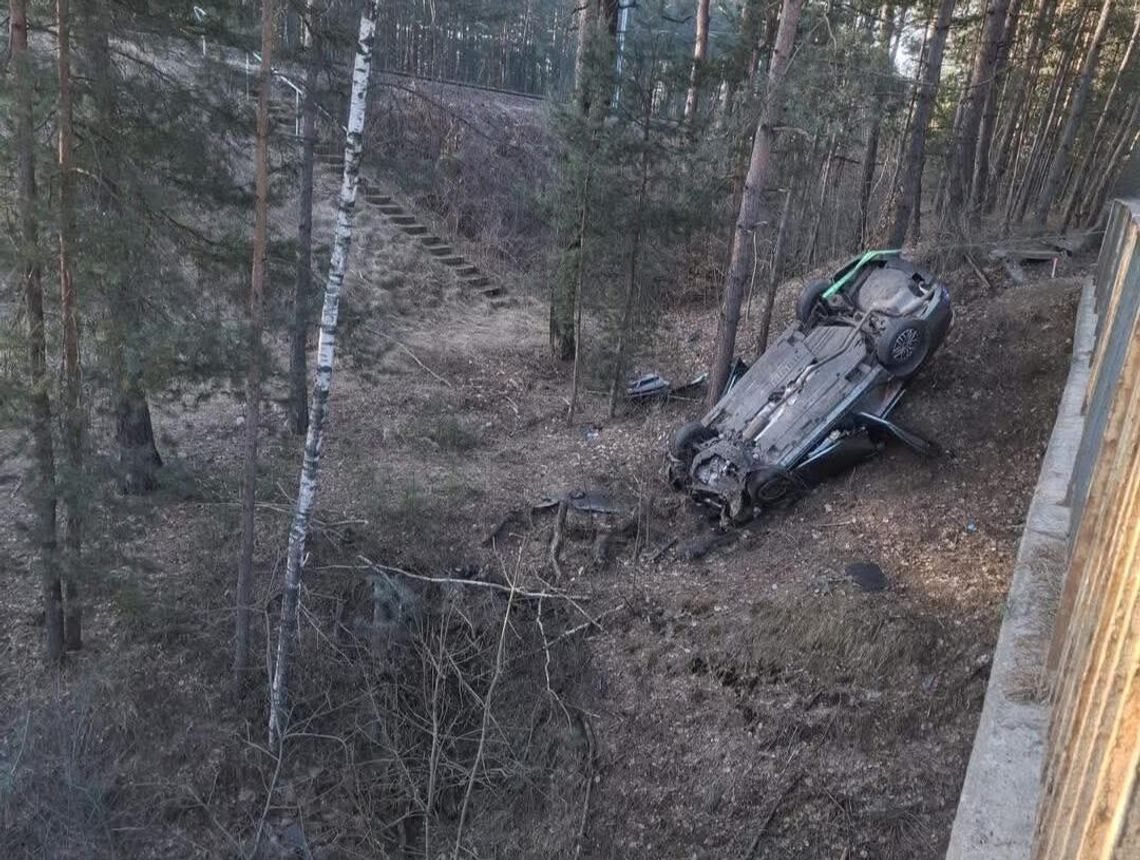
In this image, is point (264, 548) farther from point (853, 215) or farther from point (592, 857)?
point (853, 215)

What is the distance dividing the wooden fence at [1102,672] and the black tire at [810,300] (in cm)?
541

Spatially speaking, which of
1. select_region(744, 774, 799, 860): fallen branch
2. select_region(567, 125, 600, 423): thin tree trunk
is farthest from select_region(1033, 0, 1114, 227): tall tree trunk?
select_region(744, 774, 799, 860): fallen branch

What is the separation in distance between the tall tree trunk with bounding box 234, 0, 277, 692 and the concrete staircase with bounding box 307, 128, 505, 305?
45.4ft

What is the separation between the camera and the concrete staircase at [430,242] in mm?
21500

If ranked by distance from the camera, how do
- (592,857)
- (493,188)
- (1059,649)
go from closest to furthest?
(1059,649) < (592,857) < (493,188)

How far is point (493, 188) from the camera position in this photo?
961 inches

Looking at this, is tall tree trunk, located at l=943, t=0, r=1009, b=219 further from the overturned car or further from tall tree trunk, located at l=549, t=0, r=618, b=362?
tall tree trunk, located at l=549, t=0, r=618, b=362

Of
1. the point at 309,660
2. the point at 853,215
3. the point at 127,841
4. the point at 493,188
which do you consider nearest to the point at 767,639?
the point at 309,660

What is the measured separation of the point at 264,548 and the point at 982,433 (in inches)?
316

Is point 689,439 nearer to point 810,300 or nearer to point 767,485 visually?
Result: point 767,485

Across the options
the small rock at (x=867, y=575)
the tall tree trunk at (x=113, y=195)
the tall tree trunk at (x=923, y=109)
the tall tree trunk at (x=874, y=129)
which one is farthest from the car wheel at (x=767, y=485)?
the tall tree trunk at (x=874, y=129)

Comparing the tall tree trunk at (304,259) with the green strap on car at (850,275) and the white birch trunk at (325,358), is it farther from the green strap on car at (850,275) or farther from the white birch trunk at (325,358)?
the green strap on car at (850,275)

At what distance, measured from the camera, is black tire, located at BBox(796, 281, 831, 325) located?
10.2 m

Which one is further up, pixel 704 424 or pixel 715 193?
pixel 715 193
